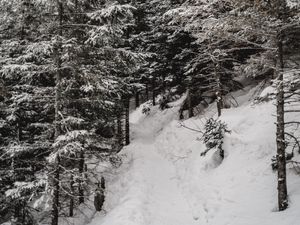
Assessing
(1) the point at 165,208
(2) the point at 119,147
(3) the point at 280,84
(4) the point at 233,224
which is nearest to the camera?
(3) the point at 280,84

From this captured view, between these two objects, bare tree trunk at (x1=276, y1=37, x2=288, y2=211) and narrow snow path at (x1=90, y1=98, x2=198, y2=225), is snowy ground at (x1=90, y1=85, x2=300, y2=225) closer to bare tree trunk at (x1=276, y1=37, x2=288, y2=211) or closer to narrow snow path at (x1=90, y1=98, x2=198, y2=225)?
narrow snow path at (x1=90, y1=98, x2=198, y2=225)

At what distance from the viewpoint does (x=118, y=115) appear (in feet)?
73.7

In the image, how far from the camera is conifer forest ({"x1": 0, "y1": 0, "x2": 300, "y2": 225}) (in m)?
11.2

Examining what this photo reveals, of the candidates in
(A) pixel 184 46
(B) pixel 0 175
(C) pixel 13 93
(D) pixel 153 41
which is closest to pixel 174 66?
(A) pixel 184 46

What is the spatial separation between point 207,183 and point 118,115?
29.0 ft

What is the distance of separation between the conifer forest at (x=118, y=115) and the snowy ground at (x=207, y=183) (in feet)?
0.21

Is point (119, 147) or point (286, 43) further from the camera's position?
point (119, 147)

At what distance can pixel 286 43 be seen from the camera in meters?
12.1

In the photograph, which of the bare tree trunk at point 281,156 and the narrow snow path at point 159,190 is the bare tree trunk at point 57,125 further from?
the bare tree trunk at point 281,156

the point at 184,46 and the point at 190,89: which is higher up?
the point at 184,46

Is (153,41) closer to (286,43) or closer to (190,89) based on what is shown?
(190,89)

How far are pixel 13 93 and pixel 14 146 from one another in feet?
8.28

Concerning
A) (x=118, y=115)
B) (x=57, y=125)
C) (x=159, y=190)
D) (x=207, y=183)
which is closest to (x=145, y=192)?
(x=159, y=190)

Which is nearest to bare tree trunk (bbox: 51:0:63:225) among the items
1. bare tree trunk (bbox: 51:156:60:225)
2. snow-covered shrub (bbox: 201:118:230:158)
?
bare tree trunk (bbox: 51:156:60:225)
